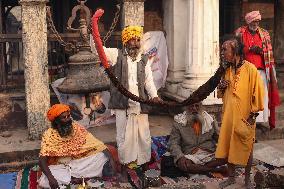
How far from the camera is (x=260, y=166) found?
6359mm

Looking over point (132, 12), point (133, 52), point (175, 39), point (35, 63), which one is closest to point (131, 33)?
point (133, 52)

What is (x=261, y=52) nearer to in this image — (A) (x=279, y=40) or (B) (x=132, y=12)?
(B) (x=132, y=12)

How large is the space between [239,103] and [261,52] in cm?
241

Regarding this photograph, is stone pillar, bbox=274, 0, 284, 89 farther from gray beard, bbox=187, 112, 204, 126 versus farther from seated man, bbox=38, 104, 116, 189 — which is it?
seated man, bbox=38, 104, 116, 189

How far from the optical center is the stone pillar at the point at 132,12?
7957 millimetres

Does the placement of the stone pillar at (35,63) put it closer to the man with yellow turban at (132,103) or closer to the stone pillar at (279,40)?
the man with yellow turban at (132,103)

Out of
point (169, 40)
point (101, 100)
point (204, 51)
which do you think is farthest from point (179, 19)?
point (101, 100)

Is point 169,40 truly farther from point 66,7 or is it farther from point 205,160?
point 205,160

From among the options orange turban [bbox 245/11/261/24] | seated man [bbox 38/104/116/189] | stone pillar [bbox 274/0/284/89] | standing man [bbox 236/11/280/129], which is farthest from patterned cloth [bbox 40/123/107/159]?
stone pillar [bbox 274/0/284/89]

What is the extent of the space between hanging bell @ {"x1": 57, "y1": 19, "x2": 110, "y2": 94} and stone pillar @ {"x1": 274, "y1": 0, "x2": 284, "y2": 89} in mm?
7062

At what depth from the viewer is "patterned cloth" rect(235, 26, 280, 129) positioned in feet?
24.7

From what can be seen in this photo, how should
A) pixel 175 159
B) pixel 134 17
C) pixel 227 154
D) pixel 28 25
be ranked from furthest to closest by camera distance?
pixel 134 17
pixel 28 25
pixel 175 159
pixel 227 154

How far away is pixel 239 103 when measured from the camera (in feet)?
17.8

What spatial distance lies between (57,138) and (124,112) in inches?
40.2
